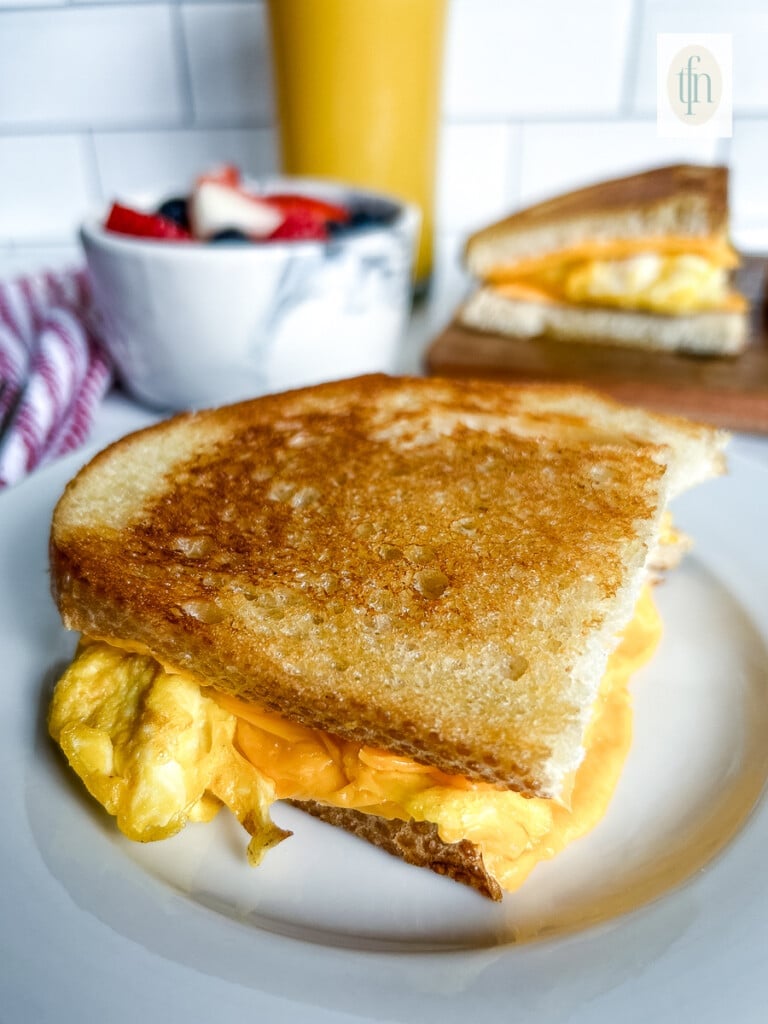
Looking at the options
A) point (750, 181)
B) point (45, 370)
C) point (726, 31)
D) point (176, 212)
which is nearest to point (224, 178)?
point (176, 212)

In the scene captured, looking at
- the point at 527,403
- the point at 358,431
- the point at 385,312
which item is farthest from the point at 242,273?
the point at 527,403

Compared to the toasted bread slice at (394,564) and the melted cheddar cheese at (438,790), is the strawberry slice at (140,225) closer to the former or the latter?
the toasted bread slice at (394,564)

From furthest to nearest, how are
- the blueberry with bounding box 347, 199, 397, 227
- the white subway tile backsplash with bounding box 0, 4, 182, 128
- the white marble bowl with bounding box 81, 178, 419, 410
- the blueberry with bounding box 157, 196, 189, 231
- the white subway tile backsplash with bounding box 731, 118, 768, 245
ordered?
the white subway tile backsplash with bounding box 731, 118, 768, 245, the white subway tile backsplash with bounding box 0, 4, 182, 128, the blueberry with bounding box 347, 199, 397, 227, the blueberry with bounding box 157, 196, 189, 231, the white marble bowl with bounding box 81, 178, 419, 410

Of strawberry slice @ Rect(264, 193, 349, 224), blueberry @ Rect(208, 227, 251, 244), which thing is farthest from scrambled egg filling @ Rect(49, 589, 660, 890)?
strawberry slice @ Rect(264, 193, 349, 224)

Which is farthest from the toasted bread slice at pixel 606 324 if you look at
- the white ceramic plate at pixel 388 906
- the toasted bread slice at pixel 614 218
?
the white ceramic plate at pixel 388 906

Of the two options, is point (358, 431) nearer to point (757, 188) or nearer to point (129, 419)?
point (129, 419)

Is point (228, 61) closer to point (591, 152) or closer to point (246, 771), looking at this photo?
point (591, 152)

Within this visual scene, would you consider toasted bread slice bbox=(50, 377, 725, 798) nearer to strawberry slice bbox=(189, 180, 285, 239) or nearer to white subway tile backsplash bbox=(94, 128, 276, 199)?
strawberry slice bbox=(189, 180, 285, 239)
